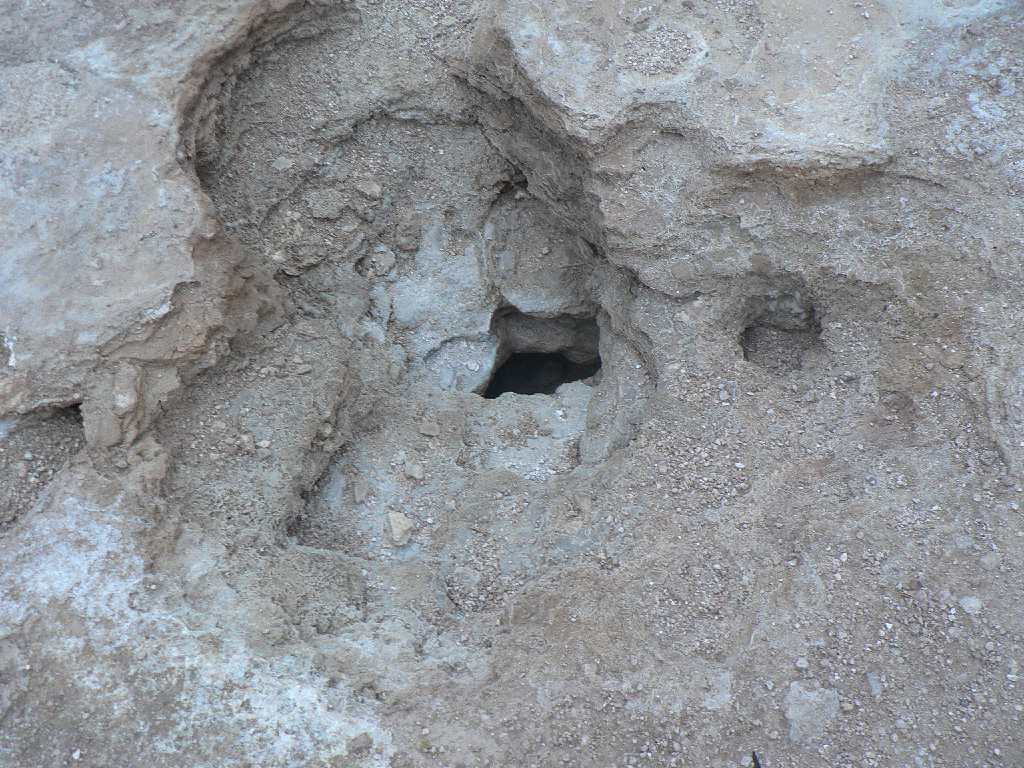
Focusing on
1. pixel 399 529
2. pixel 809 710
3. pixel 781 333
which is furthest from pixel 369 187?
pixel 809 710

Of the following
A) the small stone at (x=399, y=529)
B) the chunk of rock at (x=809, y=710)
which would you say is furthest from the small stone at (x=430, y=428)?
the chunk of rock at (x=809, y=710)

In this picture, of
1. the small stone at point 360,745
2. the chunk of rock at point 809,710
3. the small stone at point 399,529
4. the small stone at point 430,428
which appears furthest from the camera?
the small stone at point 430,428

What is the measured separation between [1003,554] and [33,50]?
354cm

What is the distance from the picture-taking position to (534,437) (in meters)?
3.48

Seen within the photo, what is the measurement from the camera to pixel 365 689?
2.41m

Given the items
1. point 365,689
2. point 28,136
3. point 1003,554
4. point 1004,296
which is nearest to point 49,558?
point 365,689

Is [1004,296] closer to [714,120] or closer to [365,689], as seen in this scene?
[714,120]

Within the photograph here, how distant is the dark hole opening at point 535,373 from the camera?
181 inches

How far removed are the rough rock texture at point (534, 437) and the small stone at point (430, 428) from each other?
33mm

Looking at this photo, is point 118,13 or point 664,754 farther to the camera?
point 118,13

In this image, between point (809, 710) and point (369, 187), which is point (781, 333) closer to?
point (809, 710)

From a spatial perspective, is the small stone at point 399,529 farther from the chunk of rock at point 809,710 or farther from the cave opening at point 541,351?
the chunk of rock at point 809,710

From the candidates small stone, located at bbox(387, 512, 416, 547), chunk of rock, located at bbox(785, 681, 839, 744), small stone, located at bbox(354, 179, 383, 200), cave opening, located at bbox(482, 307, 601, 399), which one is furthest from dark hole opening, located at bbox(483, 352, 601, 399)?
chunk of rock, located at bbox(785, 681, 839, 744)

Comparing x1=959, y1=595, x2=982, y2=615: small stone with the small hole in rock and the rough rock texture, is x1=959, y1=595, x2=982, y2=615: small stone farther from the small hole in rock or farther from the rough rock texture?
the small hole in rock
